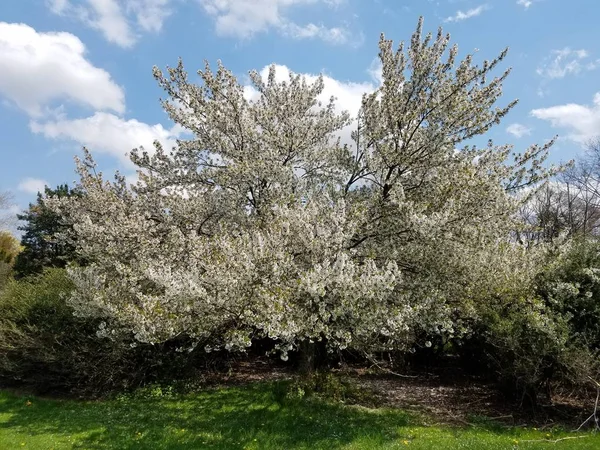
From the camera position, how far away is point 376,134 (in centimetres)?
938

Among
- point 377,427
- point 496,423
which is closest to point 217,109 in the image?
point 377,427

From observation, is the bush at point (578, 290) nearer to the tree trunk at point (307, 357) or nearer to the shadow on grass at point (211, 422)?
the shadow on grass at point (211, 422)

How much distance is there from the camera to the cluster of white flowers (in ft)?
24.4

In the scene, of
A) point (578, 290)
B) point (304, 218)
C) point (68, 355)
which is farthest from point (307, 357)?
point (68, 355)

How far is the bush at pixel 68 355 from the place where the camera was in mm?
11008

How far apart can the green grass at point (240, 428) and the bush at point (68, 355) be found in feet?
3.09

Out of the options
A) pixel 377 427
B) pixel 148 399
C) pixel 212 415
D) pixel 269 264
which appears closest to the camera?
pixel 269 264

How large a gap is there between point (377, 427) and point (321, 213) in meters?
4.22

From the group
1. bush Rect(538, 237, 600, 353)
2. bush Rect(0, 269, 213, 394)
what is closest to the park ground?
bush Rect(0, 269, 213, 394)

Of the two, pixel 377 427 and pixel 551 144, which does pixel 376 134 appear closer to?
pixel 551 144

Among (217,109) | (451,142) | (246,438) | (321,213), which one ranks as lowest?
(246,438)

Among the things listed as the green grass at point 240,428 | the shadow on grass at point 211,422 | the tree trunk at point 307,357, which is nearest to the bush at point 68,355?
the shadow on grass at point 211,422

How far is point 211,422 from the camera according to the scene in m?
8.59

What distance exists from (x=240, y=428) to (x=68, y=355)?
573cm
